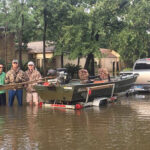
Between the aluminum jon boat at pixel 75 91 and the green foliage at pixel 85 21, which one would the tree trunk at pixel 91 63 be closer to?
the green foliage at pixel 85 21

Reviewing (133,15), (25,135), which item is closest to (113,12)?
(133,15)

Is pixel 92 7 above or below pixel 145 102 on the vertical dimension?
above

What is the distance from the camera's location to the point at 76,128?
8.62 m

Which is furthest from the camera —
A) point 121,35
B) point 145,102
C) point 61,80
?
point 121,35

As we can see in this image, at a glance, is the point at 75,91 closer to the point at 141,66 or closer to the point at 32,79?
the point at 32,79

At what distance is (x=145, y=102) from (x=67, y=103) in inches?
133

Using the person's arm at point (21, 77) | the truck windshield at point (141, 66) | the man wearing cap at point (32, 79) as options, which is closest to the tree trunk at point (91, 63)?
the truck windshield at point (141, 66)

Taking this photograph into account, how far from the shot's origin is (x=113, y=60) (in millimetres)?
60469

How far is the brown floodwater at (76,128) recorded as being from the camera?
22.8ft

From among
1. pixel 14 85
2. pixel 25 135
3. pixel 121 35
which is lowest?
pixel 25 135

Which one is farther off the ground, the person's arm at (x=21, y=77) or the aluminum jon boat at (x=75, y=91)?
the person's arm at (x=21, y=77)

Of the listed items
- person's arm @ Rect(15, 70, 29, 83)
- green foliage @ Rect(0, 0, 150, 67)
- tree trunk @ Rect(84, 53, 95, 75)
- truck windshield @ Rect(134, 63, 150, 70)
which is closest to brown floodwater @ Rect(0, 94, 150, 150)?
person's arm @ Rect(15, 70, 29, 83)

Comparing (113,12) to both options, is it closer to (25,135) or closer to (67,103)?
(67,103)

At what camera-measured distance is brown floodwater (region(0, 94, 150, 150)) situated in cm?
695
